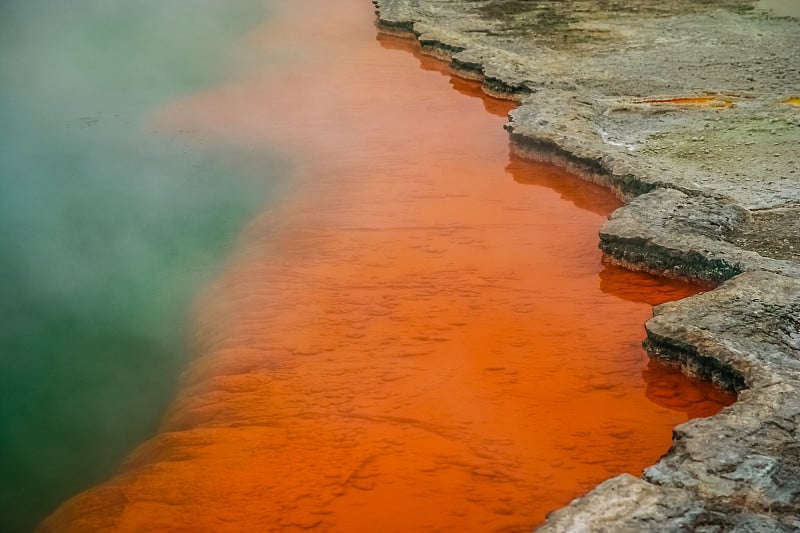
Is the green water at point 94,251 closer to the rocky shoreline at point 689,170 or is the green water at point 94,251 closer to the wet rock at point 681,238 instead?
the rocky shoreline at point 689,170

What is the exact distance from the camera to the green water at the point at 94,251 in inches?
144

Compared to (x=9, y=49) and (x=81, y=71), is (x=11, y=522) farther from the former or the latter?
(x=9, y=49)

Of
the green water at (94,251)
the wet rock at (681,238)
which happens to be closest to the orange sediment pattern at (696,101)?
the wet rock at (681,238)

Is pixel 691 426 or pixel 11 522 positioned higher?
pixel 691 426

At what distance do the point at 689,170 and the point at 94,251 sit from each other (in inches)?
138

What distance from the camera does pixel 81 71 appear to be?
9328mm

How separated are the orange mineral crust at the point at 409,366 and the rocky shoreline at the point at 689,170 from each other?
19 centimetres

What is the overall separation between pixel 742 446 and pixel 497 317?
1444mm

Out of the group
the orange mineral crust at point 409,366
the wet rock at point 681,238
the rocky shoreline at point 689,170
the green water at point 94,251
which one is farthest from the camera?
the wet rock at point 681,238

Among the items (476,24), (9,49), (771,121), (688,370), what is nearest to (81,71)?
(9,49)

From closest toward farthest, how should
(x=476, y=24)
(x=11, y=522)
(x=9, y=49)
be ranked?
(x=11, y=522), (x=476, y=24), (x=9, y=49)

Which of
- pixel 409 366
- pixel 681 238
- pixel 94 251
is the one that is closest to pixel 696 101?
pixel 681 238

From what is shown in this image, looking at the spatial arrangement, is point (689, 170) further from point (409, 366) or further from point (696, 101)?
point (409, 366)

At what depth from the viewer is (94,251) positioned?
17.0 feet
